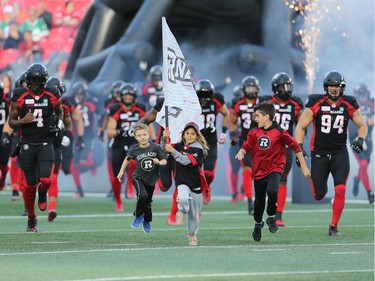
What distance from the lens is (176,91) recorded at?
47.2 feet

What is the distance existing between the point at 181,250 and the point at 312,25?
20.5 m

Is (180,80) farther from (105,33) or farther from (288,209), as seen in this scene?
(105,33)

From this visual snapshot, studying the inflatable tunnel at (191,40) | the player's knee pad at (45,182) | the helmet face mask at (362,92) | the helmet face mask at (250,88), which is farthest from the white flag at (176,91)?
the inflatable tunnel at (191,40)

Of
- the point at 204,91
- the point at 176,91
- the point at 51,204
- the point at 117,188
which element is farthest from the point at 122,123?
the point at 176,91

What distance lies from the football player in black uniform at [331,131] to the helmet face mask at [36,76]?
9.74 ft

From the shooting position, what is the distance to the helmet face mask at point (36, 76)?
50.1 feet

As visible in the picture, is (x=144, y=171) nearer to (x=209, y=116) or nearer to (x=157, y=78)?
(x=209, y=116)

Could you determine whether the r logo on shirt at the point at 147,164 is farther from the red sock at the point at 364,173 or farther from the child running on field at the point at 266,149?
the red sock at the point at 364,173

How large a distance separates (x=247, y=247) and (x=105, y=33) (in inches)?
975

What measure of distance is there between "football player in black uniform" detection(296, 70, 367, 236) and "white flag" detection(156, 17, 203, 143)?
1.57 meters

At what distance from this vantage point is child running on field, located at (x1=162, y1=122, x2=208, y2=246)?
527 inches

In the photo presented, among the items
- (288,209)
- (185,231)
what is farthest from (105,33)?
(185,231)

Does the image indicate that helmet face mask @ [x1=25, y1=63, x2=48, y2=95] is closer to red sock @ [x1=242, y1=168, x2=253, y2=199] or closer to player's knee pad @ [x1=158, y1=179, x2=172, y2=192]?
player's knee pad @ [x1=158, y1=179, x2=172, y2=192]

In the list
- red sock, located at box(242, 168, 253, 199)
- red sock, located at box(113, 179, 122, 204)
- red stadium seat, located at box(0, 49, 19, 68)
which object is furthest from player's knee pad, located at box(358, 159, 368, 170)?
red stadium seat, located at box(0, 49, 19, 68)
